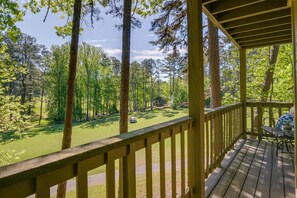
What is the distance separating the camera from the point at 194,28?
2209 mm

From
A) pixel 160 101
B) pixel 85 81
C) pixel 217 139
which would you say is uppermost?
pixel 85 81

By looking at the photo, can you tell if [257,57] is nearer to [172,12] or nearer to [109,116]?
[172,12]

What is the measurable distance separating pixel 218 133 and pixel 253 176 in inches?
30.3

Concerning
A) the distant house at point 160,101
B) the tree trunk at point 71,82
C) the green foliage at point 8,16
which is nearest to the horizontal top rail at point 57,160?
the tree trunk at point 71,82

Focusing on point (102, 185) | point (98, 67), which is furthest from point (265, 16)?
point (98, 67)

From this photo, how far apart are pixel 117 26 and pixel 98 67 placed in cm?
2193

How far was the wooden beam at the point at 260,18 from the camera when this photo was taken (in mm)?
3131

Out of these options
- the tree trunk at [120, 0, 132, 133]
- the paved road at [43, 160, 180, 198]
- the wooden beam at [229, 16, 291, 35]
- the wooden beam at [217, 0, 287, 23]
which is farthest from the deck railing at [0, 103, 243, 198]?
the paved road at [43, 160, 180, 198]

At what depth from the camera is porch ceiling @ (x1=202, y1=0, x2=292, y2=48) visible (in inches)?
113

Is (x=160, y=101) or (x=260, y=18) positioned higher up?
(x=260, y=18)

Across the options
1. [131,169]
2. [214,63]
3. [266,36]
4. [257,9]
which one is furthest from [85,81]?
[131,169]

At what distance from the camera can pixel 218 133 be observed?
3.43 m

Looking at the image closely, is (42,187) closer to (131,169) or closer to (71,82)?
(131,169)

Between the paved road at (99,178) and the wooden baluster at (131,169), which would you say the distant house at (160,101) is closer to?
the paved road at (99,178)
